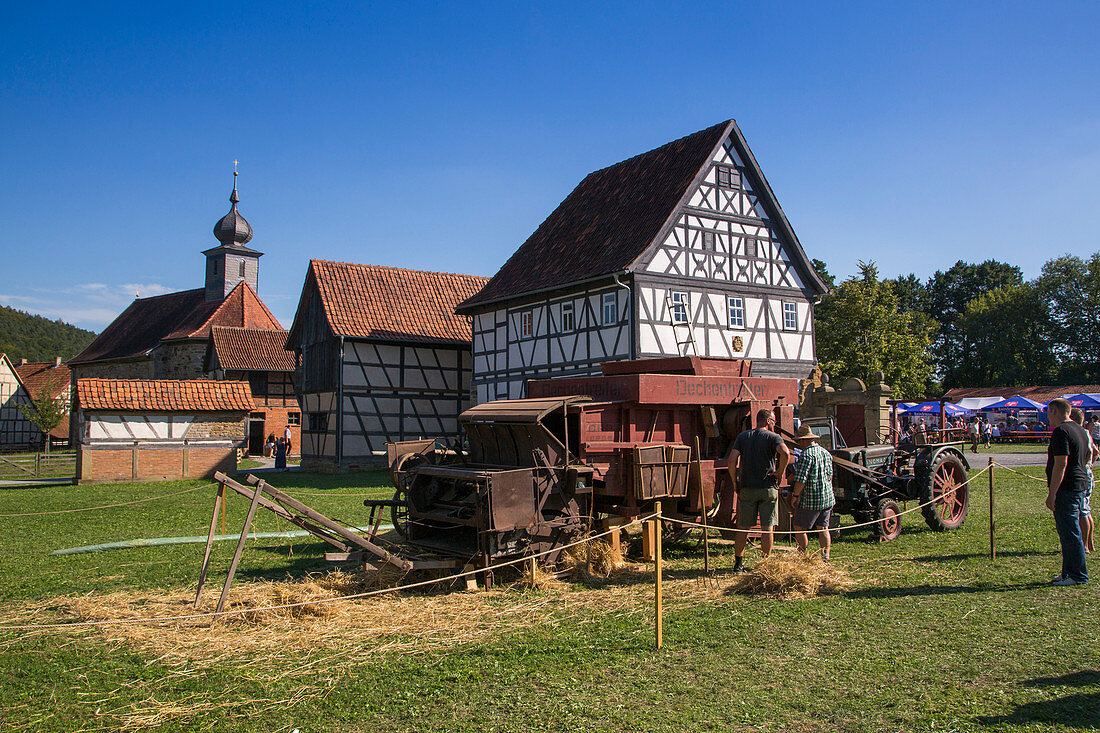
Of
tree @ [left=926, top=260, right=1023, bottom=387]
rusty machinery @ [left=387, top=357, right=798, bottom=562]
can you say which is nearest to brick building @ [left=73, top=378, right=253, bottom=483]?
rusty machinery @ [left=387, top=357, right=798, bottom=562]

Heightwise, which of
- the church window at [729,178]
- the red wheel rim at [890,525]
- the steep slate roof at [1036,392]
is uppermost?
the church window at [729,178]

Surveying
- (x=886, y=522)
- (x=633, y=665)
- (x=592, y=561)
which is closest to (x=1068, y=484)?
(x=886, y=522)

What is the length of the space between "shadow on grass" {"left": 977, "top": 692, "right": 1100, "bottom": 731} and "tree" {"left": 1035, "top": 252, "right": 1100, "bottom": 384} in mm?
68034

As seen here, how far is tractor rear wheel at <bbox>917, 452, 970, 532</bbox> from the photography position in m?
11.6

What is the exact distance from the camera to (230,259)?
59.0 meters

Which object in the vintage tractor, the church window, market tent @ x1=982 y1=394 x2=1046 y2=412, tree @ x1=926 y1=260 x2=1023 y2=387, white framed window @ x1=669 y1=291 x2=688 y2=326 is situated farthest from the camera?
tree @ x1=926 y1=260 x2=1023 y2=387

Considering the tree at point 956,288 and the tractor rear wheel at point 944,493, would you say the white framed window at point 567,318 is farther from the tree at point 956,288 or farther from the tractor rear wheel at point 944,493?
the tree at point 956,288

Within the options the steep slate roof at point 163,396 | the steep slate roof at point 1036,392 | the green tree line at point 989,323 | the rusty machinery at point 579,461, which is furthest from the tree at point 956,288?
the rusty machinery at point 579,461

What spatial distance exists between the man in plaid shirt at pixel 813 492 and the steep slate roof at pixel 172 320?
49084 millimetres

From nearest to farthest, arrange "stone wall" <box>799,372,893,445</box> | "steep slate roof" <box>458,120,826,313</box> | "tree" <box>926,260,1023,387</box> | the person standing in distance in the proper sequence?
1. the person standing in distance
2. "stone wall" <box>799,372,893,445</box>
3. "steep slate roof" <box>458,120,826,313</box>
4. "tree" <box>926,260,1023,387</box>

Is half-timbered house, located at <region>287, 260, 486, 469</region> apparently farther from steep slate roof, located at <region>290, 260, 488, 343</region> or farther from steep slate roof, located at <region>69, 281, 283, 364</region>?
steep slate roof, located at <region>69, 281, 283, 364</region>

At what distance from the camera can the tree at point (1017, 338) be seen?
65250 mm

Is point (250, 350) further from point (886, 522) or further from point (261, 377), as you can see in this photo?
point (886, 522)

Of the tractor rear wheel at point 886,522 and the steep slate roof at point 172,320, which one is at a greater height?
the steep slate roof at point 172,320
